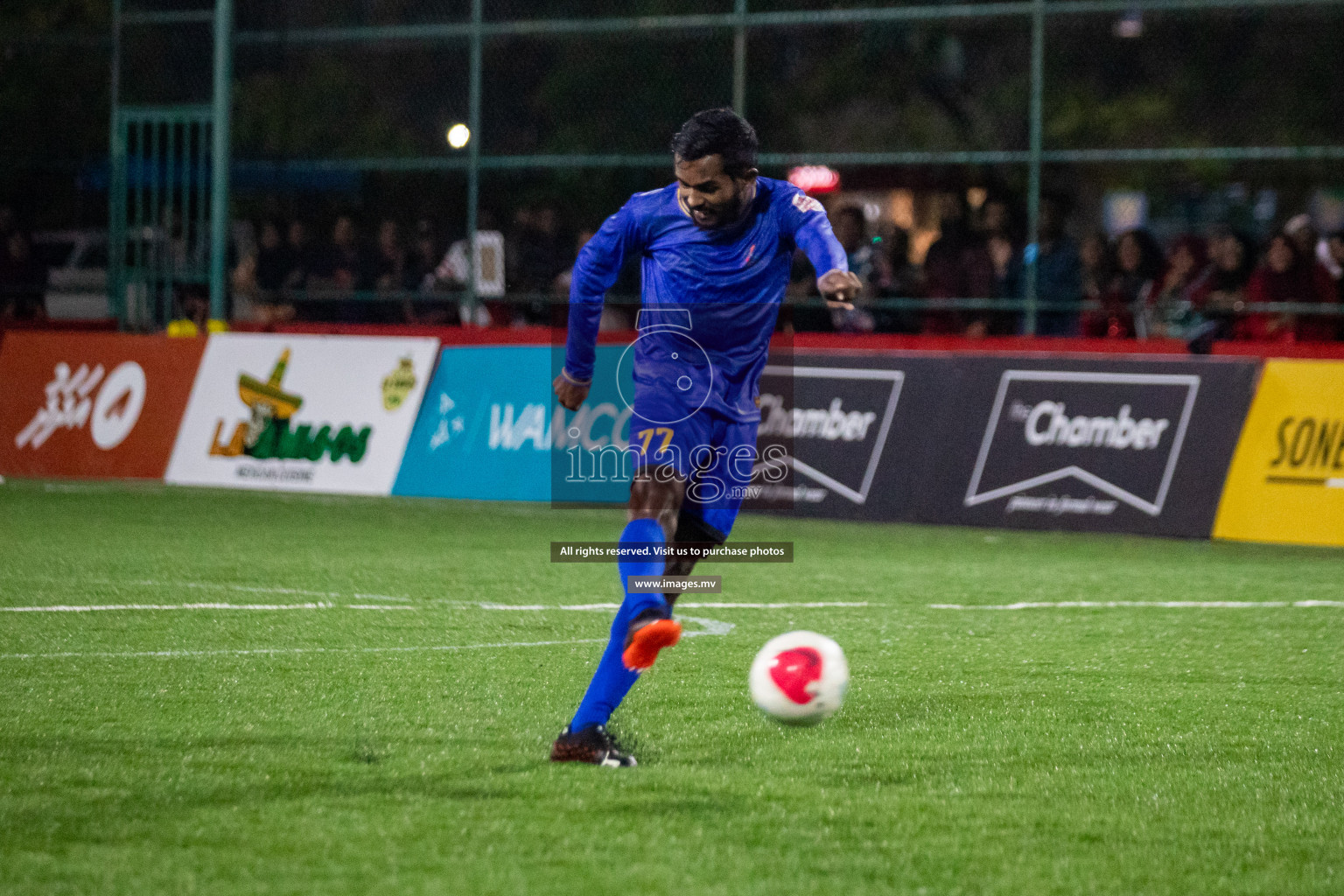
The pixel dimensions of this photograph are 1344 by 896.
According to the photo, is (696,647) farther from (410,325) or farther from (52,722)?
(410,325)

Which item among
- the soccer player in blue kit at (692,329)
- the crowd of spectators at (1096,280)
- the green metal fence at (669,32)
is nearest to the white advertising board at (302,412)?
the green metal fence at (669,32)

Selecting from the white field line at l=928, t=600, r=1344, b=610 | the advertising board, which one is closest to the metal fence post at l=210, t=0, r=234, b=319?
the advertising board

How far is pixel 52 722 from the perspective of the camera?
5.95 meters

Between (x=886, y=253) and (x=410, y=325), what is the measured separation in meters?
4.37

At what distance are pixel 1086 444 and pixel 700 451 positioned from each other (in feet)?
24.8

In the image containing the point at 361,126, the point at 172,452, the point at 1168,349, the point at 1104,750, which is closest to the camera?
the point at 1104,750

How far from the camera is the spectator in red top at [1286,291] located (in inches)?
580

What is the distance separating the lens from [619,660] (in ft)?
18.4

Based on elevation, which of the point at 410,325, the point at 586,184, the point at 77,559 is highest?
the point at 586,184

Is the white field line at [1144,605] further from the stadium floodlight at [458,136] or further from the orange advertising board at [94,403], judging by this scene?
the stadium floodlight at [458,136]

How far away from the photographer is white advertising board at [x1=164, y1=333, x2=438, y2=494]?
14836 mm

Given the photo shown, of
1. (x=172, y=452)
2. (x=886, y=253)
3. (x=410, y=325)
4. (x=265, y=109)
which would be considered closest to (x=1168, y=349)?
(x=886, y=253)

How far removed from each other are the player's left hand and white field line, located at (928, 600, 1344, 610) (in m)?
4.11

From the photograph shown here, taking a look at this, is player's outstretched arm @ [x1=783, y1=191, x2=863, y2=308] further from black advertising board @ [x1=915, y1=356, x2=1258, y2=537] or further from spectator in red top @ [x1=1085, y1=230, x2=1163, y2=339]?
spectator in red top @ [x1=1085, y1=230, x2=1163, y2=339]
